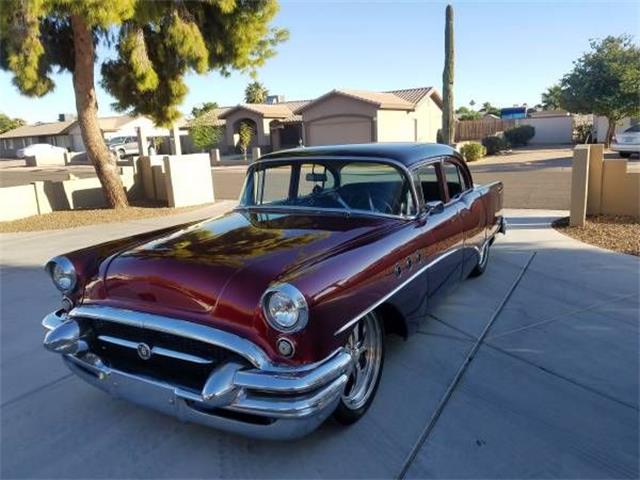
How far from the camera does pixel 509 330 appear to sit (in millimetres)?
4180

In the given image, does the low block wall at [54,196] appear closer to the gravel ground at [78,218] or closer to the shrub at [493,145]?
the gravel ground at [78,218]

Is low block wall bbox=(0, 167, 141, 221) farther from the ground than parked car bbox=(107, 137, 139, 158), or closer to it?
closer to it

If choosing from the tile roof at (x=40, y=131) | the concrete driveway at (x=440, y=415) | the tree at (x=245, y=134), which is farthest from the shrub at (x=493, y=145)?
the tile roof at (x=40, y=131)

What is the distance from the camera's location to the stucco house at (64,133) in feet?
160

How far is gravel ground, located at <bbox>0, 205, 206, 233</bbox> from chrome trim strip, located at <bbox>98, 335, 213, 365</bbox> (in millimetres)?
8107

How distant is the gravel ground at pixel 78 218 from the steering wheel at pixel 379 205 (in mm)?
8208

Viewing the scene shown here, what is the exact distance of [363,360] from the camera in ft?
10.4

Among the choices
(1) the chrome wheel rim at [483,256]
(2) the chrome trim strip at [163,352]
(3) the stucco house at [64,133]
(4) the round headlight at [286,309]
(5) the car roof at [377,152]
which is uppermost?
(3) the stucco house at [64,133]

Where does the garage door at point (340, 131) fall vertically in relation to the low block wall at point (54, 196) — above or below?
above

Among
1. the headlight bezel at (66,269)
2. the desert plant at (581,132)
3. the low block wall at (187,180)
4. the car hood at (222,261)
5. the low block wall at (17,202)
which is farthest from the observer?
the desert plant at (581,132)

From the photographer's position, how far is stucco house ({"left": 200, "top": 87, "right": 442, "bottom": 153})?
28.9 m

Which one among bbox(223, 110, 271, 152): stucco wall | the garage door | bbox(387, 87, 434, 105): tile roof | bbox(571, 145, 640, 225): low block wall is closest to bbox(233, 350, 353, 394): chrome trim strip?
bbox(571, 145, 640, 225): low block wall

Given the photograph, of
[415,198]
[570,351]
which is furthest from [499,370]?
[415,198]

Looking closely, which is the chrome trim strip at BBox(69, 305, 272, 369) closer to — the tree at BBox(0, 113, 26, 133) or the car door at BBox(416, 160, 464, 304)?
the car door at BBox(416, 160, 464, 304)
